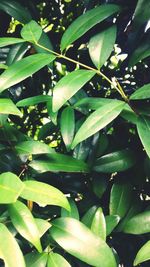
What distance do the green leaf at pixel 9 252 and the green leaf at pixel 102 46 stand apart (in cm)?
44

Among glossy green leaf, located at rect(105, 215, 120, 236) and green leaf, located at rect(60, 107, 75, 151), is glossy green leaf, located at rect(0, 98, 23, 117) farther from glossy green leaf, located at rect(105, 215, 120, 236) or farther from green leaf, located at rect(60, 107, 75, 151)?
glossy green leaf, located at rect(105, 215, 120, 236)

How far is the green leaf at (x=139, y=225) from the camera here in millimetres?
708

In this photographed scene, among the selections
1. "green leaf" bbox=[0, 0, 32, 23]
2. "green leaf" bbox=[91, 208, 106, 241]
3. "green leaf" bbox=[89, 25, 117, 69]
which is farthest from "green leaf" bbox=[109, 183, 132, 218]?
"green leaf" bbox=[0, 0, 32, 23]

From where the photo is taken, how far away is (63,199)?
0.56m

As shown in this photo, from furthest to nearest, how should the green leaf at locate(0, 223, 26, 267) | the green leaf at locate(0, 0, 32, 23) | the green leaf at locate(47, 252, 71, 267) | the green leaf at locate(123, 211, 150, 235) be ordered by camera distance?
the green leaf at locate(0, 0, 32, 23) → the green leaf at locate(123, 211, 150, 235) → the green leaf at locate(47, 252, 71, 267) → the green leaf at locate(0, 223, 26, 267)

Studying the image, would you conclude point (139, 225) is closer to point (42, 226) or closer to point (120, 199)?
point (120, 199)

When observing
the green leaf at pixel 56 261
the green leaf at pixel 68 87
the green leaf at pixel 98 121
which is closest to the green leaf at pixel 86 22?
the green leaf at pixel 68 87

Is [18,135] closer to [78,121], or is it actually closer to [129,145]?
[78,121]

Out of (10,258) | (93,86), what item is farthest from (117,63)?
(10,258)

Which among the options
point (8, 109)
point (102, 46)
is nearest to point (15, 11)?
point (102, 46)

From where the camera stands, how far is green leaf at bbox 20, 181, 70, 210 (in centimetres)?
55

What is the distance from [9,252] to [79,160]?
31 centimetres

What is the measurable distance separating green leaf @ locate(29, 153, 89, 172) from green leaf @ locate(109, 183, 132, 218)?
0.11 meters

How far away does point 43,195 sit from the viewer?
56cm
